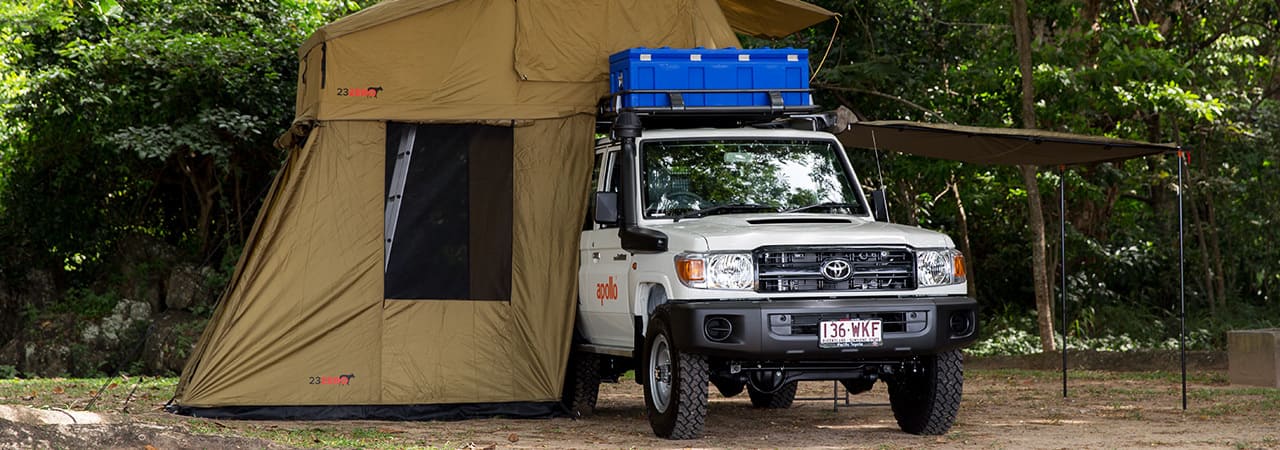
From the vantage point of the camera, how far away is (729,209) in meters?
9.11

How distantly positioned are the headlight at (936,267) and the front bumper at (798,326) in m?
0.19

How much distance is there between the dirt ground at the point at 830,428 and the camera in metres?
8.09

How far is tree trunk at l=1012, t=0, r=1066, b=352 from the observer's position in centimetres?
1577

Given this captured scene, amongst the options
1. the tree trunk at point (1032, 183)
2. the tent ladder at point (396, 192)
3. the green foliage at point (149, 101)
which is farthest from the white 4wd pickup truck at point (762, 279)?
the green foliage at point (149, 101)

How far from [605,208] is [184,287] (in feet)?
47.6

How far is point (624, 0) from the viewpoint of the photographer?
10711mm

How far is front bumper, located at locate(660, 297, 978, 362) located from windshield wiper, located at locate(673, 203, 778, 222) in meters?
0.99

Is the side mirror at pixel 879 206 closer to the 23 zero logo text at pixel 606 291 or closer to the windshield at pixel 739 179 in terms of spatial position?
the windshield at pixel 739 179

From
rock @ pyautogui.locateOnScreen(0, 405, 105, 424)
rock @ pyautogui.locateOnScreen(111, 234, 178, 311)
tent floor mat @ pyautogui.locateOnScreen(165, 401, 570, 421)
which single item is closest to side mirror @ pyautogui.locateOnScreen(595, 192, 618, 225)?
tent floor mat @ pyautogui.locateOnScreen(165, 401, 570, 421)

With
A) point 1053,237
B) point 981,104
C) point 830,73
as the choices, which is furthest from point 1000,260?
point 830,73

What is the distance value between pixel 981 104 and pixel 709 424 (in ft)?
33.3

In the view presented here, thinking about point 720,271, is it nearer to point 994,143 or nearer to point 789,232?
point 789,232

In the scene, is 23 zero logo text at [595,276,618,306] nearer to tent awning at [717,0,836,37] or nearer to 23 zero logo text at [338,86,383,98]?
23 zero logo text at [338,86,383,98]

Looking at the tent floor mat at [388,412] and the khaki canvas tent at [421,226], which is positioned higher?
the khaki canvas tent at [421,226]
